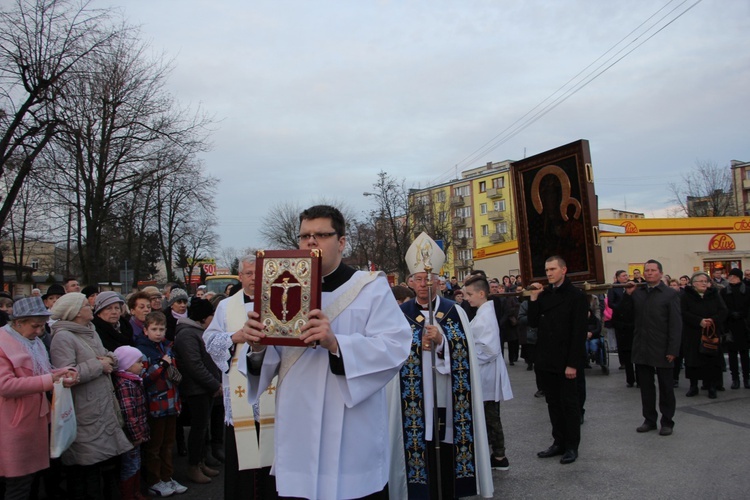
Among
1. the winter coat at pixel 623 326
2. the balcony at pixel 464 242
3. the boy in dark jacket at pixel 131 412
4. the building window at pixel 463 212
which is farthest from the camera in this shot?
the building window at pixel 463 212

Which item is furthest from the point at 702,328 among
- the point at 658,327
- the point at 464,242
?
the point at 464,242

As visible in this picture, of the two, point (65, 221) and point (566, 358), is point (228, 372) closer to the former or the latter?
point (566, 358)

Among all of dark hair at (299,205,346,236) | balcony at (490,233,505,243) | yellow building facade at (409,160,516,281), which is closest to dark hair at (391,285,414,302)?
dark hair at (299,205,346,236)

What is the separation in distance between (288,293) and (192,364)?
3.99 m

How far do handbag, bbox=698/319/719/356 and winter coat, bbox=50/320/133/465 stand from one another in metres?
8.42

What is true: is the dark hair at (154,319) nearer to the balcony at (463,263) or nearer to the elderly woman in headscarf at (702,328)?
the elderly woman in headscarf at (702,328)

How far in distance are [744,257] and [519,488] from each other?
32.6 metres

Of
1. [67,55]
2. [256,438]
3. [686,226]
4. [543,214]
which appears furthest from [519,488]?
[686,226]

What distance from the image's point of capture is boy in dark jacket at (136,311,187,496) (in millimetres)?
5766

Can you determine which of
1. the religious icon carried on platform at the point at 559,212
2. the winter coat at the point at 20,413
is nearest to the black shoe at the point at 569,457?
the religious icon carried on platform at the point at 559,212

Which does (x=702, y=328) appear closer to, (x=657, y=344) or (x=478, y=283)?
(x=657, y=344)

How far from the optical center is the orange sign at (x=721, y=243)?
3189 centimetres

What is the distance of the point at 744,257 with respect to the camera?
32375mm

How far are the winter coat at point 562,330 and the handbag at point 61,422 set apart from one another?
182 inches
